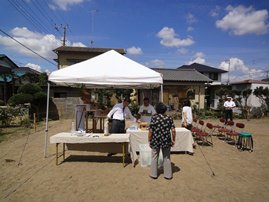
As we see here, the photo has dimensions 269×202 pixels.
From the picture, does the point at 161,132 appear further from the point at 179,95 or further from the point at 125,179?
the point at 179,95

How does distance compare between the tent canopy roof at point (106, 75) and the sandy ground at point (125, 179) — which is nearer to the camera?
the sandy ground at point (125, 179)

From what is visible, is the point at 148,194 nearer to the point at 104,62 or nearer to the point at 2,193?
the point at 2,193

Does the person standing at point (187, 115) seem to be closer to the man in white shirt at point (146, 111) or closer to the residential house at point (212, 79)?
the man in white shirt at point (146, 111)

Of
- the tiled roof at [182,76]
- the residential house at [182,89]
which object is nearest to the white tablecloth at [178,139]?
the residential house at [182,89]

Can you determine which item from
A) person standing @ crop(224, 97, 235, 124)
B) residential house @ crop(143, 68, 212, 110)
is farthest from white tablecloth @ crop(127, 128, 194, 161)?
residential house @ crop(143, 68, 212, 110)

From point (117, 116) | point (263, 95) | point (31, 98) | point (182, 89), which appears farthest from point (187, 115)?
point (263, 95)

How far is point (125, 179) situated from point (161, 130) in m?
1.24

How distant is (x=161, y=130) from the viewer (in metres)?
4.70

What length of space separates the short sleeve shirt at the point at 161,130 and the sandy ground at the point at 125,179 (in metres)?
0.76

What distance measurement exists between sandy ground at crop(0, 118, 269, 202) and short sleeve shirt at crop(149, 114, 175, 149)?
0.76 meters

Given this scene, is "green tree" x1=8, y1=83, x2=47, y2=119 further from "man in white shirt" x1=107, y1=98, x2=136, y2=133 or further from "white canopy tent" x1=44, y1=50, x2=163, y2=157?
"man in white shirt" x1=107, y1=98, x2=136, y2=133

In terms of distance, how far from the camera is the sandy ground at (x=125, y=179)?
158 inches

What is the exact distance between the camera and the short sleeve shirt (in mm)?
4691

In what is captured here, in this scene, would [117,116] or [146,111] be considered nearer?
[117,116]
